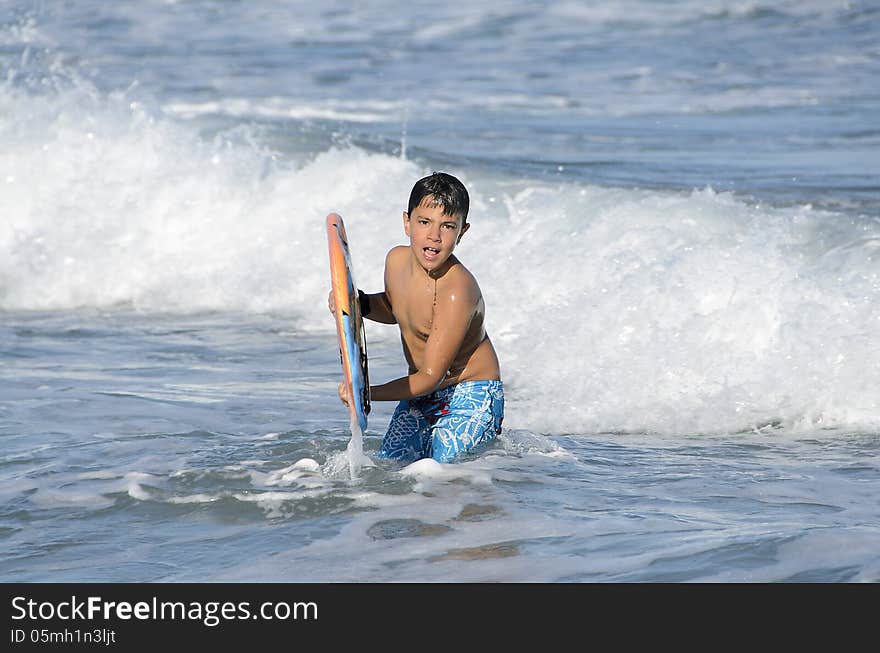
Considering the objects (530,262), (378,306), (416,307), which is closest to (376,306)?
(378,306)

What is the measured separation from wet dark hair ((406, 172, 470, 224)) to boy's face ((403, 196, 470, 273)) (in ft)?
0.04

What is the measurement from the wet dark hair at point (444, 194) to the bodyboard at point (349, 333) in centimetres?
32

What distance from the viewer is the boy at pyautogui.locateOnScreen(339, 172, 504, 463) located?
14.7ft

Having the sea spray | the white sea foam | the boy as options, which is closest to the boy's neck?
the boy

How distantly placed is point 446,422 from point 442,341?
0.47 metres

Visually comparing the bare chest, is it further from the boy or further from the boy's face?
the boy's face

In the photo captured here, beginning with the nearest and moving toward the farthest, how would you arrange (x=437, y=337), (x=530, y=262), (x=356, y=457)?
(x=437, y=337), (x=356, y=457), (x=530, y=262)

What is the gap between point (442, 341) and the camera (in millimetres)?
4602

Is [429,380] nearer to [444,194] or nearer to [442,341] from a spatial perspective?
[442,341]

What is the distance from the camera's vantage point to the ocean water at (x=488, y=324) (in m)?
4.33

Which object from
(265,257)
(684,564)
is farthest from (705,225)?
(684,564)

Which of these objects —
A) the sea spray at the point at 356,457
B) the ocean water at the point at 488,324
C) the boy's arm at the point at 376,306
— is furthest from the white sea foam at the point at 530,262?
the boy's arm at the point at 376,306

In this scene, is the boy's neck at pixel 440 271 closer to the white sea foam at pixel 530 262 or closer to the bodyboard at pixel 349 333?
the bodyboard at pixel 349 333
